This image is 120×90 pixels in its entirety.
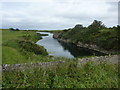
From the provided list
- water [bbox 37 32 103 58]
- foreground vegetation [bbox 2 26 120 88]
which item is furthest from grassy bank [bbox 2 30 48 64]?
water [bbox 37 32 103 58]

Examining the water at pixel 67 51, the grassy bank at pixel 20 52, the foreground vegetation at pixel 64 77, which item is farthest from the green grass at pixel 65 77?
A: the water at pixel 67 51

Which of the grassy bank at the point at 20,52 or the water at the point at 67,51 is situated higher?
the grassy bank at the point at 20,52

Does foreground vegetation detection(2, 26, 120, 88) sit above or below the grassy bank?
below

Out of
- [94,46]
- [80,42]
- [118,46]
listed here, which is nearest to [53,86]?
[118,46]

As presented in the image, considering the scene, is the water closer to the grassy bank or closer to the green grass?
the grassy bank

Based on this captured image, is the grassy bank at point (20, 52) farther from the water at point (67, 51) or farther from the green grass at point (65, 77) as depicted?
the water at point (67, 51)

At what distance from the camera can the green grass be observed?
9367mm

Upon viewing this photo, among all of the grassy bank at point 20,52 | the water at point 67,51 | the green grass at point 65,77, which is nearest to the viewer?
the green grass at point 65,77

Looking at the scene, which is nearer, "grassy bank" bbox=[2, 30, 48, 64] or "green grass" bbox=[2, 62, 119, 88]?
"green grass" bbox=[2, 62, 119, 88]

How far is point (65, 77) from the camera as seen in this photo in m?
10.4

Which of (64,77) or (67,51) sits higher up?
(64,77)

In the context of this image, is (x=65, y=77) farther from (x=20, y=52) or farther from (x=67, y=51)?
(x=67, y=51)

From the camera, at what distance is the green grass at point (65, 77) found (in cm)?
937

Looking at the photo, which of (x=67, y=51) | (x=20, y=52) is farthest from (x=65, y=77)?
(x=67, y=51)
